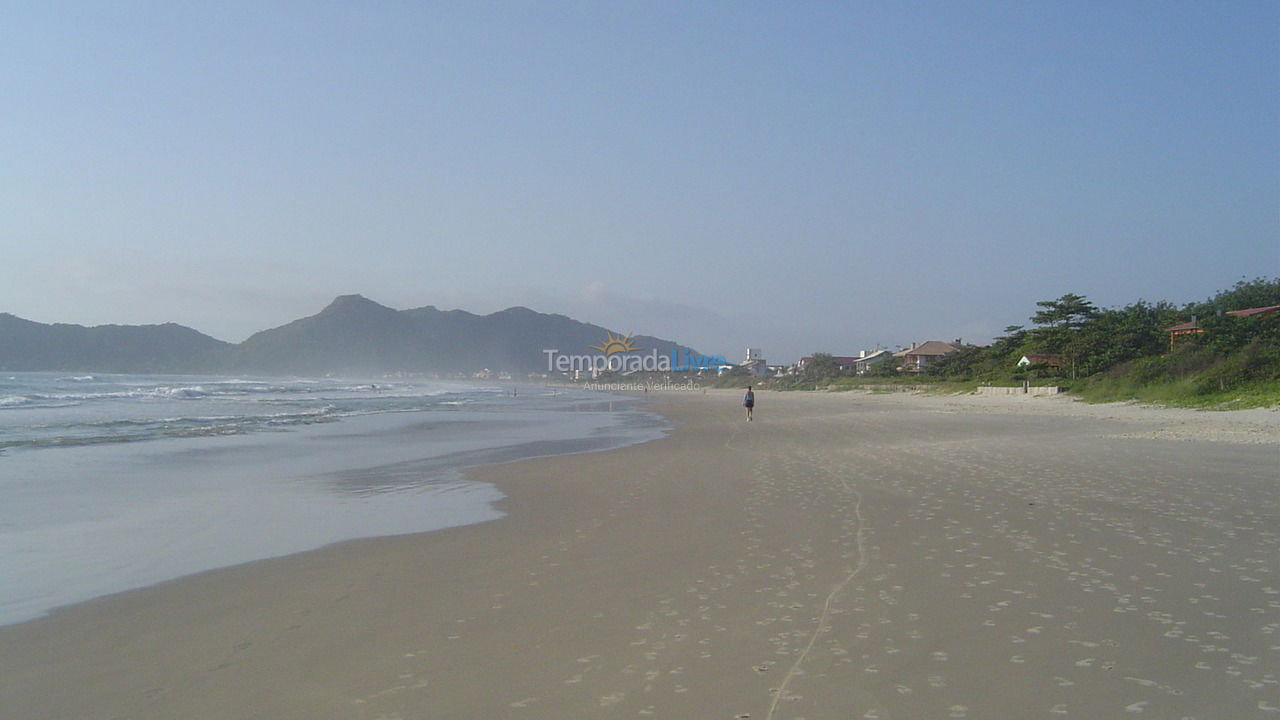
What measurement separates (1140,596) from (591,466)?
9702 millimetres

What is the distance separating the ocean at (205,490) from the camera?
6.83m

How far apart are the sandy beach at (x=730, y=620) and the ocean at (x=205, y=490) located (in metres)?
0.74

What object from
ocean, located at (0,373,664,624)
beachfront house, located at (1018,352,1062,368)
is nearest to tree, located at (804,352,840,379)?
beachfront house, located at (1018,352,1062,368)

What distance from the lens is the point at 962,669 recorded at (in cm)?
394

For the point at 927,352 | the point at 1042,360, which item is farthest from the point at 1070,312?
the point at 927,352

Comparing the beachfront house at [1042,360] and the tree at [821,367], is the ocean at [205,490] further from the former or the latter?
the tree at [821,367]

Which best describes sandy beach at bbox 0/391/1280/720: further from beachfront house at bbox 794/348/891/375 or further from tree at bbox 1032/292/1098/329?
beachfront house at bbox 794/348/891/375

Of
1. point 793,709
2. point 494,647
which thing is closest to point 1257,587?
point 793,709

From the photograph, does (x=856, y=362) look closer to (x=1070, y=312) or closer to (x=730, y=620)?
(x=1070, y=312)

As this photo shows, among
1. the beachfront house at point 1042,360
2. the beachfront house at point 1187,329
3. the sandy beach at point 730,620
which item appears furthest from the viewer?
the beachfront house at point 1042,360

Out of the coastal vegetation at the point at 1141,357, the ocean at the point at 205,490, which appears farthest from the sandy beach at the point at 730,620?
the coastal vegetation at the point at 1141,357

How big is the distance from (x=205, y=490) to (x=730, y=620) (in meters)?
9.16

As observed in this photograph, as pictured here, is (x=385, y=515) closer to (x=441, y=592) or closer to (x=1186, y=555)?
(x=441, y=592)

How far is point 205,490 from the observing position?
428 inches
